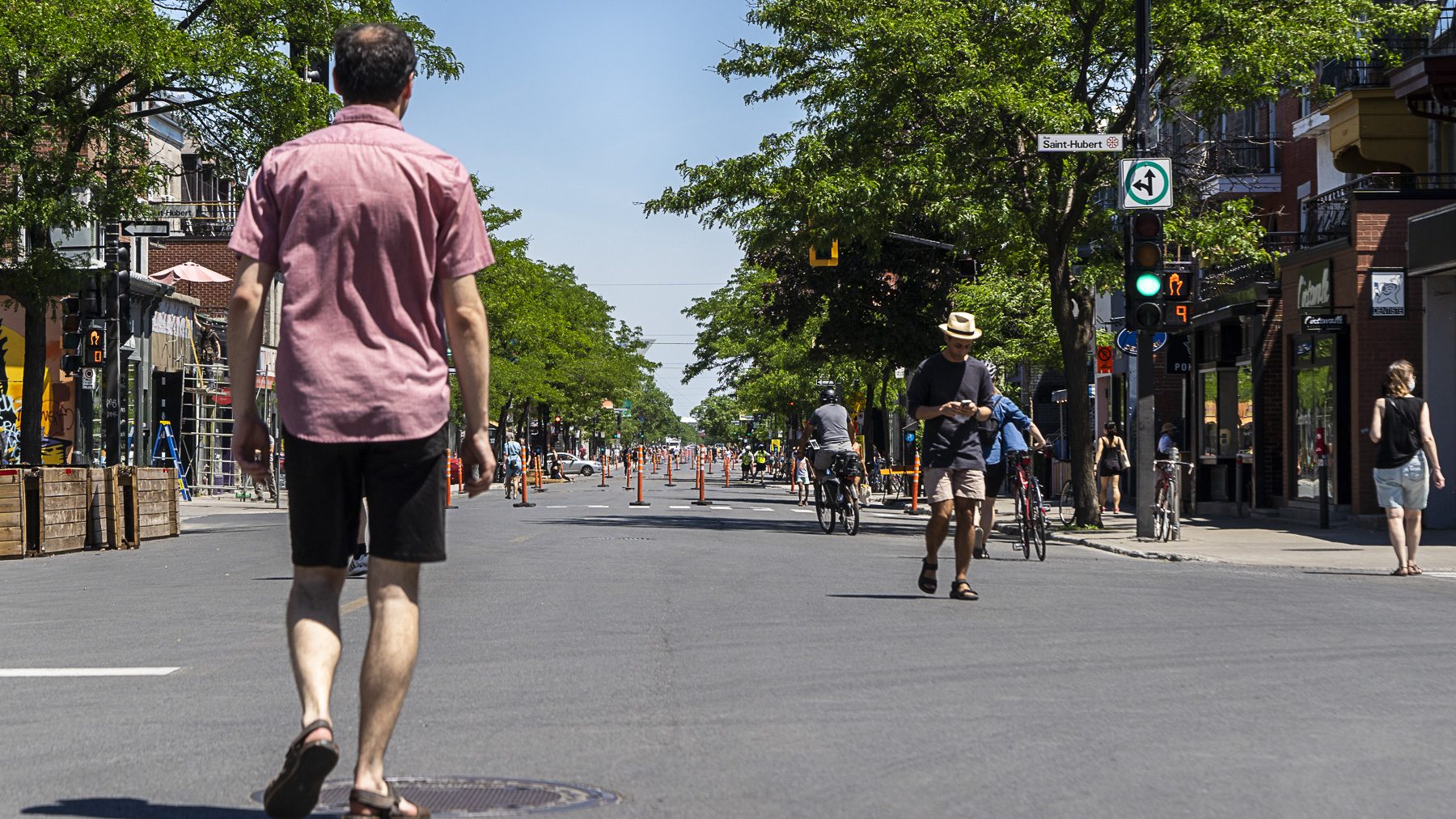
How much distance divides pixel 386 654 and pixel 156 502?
1914 centimetres

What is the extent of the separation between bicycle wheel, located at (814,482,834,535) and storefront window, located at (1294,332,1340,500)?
762cm

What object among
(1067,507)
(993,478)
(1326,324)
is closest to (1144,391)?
(1326,324)

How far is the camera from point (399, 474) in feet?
15.7

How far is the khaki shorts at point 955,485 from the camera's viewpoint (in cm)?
1237

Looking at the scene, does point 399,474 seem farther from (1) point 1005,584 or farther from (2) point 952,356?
(1) point 1005,584

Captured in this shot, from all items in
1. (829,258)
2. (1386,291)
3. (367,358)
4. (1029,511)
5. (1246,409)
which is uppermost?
(829,258)

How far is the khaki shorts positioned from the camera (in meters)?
12.4

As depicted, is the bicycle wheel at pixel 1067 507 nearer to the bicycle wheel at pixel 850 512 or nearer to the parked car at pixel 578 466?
the bicycle wheel at pixel 850 512

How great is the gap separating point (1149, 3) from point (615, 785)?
1921 centimetres

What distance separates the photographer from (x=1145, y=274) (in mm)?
22438

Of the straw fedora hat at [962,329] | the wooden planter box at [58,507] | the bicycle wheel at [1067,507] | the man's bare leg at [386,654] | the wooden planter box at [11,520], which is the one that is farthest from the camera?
the bicycle wheel at [1067,507]

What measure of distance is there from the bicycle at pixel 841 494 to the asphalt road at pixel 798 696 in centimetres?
966

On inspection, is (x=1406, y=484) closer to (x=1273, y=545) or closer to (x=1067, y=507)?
(x=1273, y=545)

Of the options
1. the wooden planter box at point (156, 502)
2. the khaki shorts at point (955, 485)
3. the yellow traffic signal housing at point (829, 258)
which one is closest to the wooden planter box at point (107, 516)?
the wooden planter box at point (156, 502)
